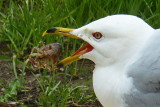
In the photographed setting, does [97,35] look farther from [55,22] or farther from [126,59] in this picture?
[55,22]

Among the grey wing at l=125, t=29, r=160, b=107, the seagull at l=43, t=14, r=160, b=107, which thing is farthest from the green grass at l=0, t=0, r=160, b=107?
the grey wing at l=125, t=29, r=160, b=107

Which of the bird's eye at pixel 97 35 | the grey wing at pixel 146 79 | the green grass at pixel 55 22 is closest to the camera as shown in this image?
the grey wing at pixel 146 79

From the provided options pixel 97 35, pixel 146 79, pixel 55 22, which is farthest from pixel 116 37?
pixel 55 22

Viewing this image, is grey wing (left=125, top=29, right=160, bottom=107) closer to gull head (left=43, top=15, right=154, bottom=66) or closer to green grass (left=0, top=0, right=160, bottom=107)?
gull head (left=43, top=15, right=154, bottom=66)

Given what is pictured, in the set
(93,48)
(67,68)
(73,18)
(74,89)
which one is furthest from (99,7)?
(93,48)

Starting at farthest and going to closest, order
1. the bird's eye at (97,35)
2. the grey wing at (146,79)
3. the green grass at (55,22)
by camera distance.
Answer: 1. the green grass at (55,22)
2. the bird's eye at (97,35)
3. the grey wing at (146,79)

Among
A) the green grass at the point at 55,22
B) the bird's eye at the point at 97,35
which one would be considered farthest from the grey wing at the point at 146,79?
the green grass at the point at 55,22

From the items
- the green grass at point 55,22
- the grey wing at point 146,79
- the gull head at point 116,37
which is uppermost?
the green grass at point 55,22

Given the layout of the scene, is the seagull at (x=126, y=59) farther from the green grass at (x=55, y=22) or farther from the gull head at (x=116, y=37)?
the green grass at (x=55, y=22)

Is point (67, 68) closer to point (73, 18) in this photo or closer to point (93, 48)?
point (73, 18)
